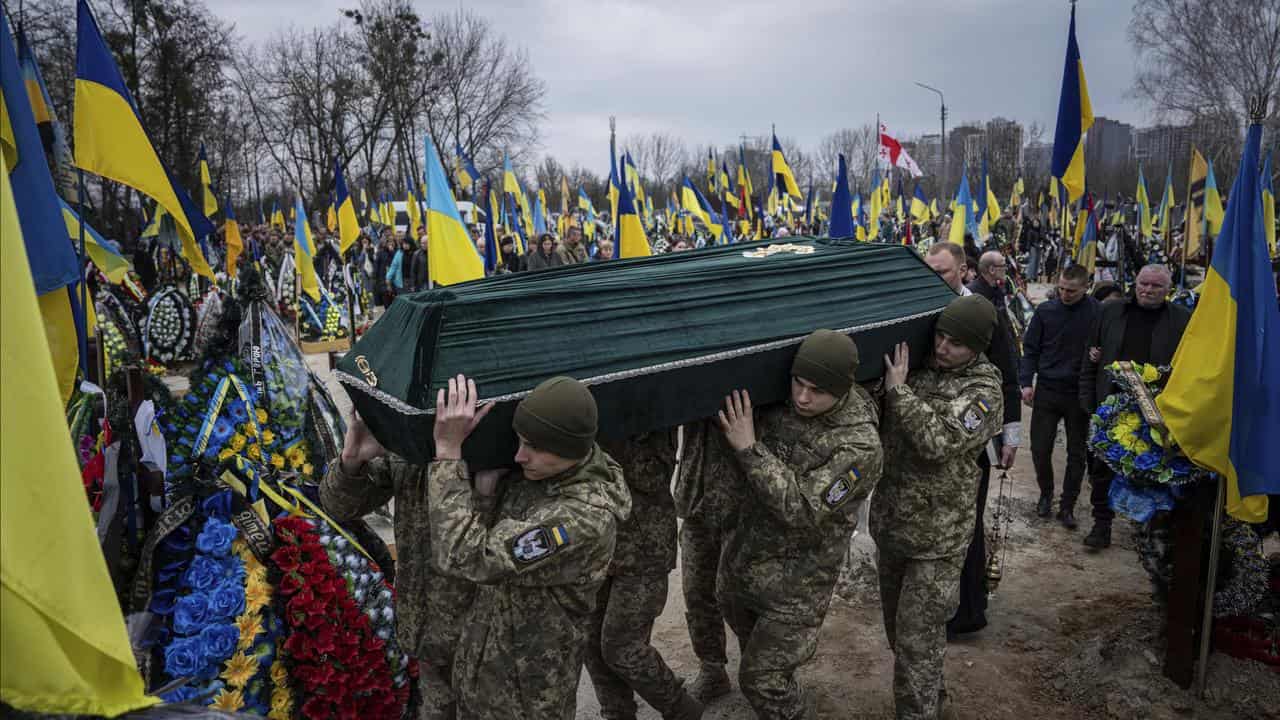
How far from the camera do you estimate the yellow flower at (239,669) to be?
2629 millimetres

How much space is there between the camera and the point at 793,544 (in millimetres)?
2934

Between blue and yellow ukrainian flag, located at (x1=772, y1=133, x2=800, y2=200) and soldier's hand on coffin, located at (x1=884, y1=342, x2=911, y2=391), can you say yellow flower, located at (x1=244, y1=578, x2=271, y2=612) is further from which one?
blue and yellow ukrainian flag, located at (x1=772, y1=133, x2=800, y2=200)

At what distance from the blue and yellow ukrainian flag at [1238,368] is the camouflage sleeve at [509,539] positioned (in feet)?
8.63

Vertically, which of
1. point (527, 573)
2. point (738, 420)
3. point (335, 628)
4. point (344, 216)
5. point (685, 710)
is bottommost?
point (685, 710)

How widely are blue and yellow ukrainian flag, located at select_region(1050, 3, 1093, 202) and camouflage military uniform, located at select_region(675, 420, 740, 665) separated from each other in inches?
151

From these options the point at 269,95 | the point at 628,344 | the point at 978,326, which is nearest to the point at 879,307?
the point at 978,326

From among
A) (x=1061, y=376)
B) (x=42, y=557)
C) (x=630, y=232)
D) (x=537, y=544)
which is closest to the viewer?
(x=42, y=557)

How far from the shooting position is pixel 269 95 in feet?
102

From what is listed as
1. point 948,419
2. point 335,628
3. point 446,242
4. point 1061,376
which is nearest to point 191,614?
point 335,628

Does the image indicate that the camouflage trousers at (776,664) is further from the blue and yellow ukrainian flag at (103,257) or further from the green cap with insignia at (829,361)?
the blue and yellow ukrainian flag at (103,257)

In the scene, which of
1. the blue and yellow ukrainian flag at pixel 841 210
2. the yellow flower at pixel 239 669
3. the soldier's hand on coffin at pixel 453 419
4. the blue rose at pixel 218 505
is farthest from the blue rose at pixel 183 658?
the blue and yellow ukrainian flag at pixel 841 210

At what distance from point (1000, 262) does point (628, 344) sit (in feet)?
13.8

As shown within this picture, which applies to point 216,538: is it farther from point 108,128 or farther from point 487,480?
point 108,128

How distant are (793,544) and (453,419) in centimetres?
144
